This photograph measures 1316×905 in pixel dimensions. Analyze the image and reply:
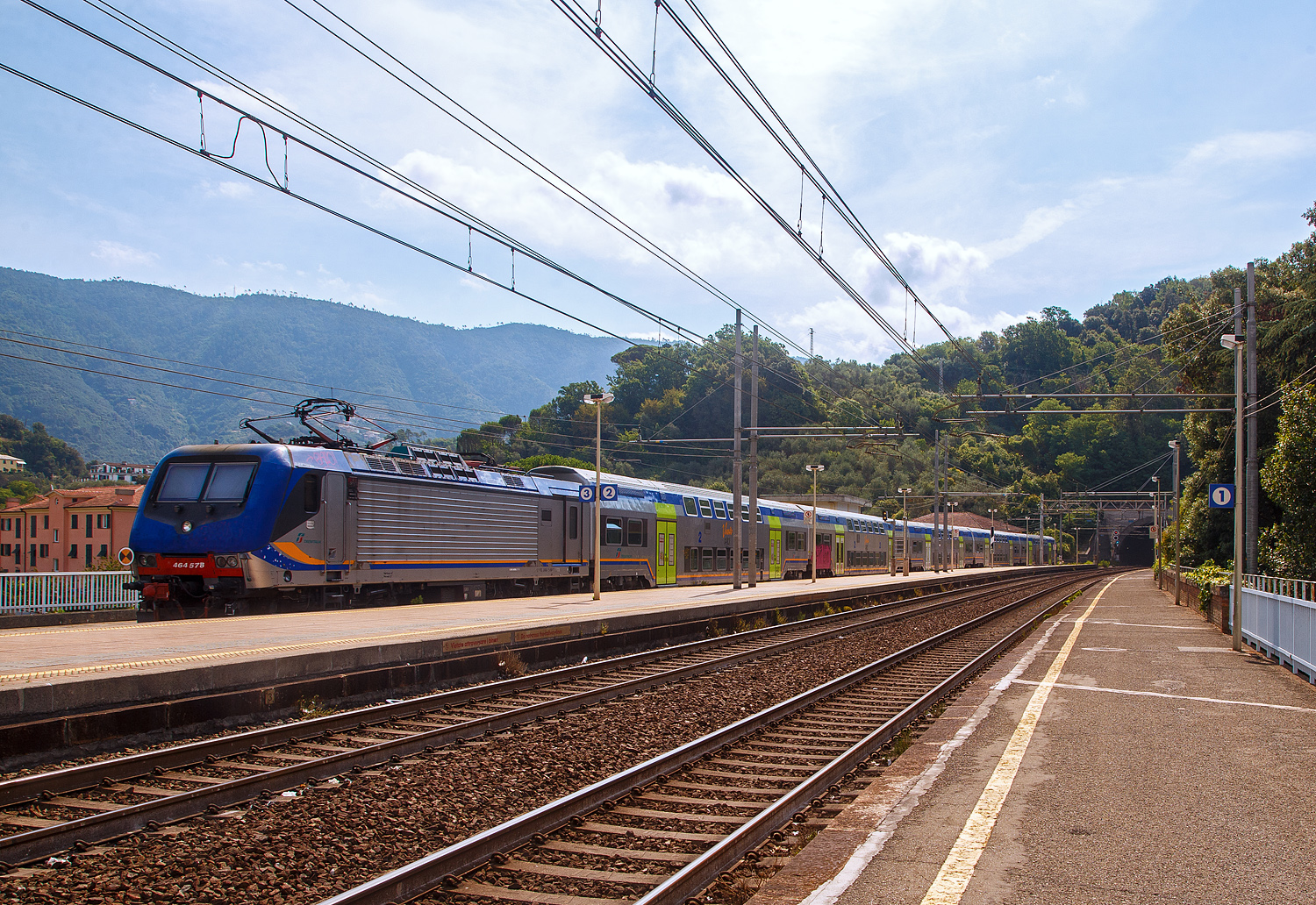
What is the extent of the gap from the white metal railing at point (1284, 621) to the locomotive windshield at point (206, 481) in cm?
1647

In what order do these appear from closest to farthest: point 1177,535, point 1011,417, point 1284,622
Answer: point 1284,622
point 1177,535
point 1011,417

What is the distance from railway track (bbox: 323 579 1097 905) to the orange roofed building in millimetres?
63228

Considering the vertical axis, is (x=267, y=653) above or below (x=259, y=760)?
above

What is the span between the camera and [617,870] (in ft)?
18.6

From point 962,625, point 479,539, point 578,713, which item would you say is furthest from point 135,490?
point 578,713

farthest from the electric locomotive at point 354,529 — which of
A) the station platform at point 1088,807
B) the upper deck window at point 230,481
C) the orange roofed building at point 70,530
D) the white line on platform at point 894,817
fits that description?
the orange roofed building at point 70,530

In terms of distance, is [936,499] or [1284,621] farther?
[936,499]

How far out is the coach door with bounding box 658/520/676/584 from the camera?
32.4 meters

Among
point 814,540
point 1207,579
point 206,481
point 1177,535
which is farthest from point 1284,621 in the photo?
point 1177,535

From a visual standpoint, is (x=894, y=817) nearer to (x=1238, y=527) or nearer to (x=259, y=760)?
(x=259, y=760)

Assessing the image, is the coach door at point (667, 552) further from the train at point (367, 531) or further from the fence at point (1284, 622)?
the fence at point (1284, 622)

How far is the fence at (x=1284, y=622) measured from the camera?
516 inches

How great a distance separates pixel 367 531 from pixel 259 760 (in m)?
11.2

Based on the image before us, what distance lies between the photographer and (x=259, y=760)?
27.0ft
